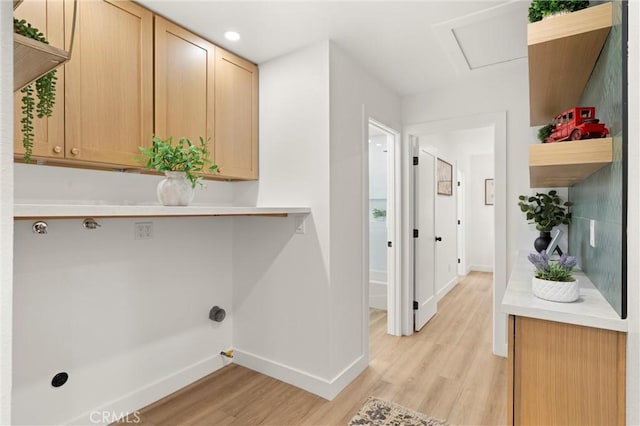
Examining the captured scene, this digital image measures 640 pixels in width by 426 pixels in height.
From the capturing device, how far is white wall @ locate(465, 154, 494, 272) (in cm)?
659

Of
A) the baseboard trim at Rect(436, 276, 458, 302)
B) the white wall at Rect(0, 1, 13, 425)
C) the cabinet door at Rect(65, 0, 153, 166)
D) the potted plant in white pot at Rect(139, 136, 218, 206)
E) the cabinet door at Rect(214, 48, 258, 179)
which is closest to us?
the white wall at Rect(0, 1, 13, 425)

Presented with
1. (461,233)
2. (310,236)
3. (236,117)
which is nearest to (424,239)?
(310,236)

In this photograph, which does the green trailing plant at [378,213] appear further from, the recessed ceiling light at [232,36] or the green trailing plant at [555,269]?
the green trailing plant at [555,269]

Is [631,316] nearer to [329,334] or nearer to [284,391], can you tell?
[329,334]

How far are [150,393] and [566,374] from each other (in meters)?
2.30

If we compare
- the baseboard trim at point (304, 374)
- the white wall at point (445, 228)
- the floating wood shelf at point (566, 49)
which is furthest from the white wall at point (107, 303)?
the white wall at point (445, 228)

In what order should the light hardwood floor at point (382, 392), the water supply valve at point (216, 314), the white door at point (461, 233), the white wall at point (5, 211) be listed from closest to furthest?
the white wall at point (5, 211)
the light hardwood floor at point (382, 392)
the water supply valve at point (216, 314)
the white door at point (461, 233)

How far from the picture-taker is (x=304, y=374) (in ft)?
7.76

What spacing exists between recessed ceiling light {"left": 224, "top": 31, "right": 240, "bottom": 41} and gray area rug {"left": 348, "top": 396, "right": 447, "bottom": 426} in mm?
2554

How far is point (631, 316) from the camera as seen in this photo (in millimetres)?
904

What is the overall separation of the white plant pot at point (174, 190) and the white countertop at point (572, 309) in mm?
1578

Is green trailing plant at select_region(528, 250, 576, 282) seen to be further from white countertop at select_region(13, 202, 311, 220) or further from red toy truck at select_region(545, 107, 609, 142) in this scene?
white countertop at select_region(13, 202, 311, 220)

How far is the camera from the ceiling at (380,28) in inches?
75.4

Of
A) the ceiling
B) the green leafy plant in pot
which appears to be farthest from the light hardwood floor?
the ceiling
